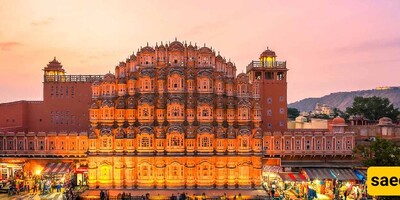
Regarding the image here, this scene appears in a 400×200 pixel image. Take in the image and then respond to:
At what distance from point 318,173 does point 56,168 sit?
77.9 feet

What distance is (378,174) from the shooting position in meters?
14.0

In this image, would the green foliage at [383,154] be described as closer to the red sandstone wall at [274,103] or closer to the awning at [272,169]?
the awning at [272,169]

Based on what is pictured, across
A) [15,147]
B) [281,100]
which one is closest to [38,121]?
[15,147]

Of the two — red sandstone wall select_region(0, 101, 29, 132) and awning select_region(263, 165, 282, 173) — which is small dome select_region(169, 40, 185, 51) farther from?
red sandstone wall select_region(0, 101, 29, 132)

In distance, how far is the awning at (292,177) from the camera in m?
37.4

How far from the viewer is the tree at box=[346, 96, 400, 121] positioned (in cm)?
6194

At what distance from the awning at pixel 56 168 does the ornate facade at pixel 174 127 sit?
A: 12.6ft

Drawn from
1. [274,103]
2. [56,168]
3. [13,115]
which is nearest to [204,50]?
[274,103]

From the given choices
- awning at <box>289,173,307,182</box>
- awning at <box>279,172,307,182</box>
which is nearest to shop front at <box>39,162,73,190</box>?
awning at <box>279,172,307,182</box>

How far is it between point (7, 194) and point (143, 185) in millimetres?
11252

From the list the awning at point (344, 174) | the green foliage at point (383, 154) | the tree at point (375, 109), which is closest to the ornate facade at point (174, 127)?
the awning at point (344, 174)

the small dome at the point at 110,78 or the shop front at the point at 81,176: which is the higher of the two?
the small dome at the point at 110,78

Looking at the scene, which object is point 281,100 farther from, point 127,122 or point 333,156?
point 127,122

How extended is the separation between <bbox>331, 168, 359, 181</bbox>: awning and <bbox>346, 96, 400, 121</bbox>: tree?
85.4 ft
